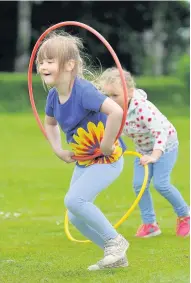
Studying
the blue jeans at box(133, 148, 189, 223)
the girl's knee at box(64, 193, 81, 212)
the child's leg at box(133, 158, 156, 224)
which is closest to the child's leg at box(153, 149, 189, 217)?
the blue jeans at box(133, 148, 189, 223)

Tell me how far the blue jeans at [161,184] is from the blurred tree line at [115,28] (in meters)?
30.2

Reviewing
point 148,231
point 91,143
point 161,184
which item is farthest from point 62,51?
point 148,231

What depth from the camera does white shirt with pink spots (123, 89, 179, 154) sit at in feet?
26.8

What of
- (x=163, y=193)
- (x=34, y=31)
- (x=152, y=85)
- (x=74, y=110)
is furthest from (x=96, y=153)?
(x=34, y=31)

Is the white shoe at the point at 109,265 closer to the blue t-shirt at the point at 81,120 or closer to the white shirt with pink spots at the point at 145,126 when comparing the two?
the blue t-shirt at the point at 81,120

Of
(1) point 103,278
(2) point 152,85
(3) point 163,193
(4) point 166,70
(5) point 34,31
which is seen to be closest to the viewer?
(1) point 103,278

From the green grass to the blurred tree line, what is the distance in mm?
24519

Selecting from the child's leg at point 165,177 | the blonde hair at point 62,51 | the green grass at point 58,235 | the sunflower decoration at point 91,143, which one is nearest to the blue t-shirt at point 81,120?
the sunflower decoration at point 91,143

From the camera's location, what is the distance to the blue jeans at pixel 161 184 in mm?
8430

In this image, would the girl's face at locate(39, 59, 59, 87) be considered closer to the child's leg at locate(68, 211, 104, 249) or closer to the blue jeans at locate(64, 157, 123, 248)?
the blue jeans at locate(64, 157, 123, 248)

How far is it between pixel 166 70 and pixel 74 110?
39.9m

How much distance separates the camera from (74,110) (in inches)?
264

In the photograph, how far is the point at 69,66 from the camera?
22.1 ft

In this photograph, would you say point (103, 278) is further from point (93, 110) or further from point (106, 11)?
point (106, 11)
